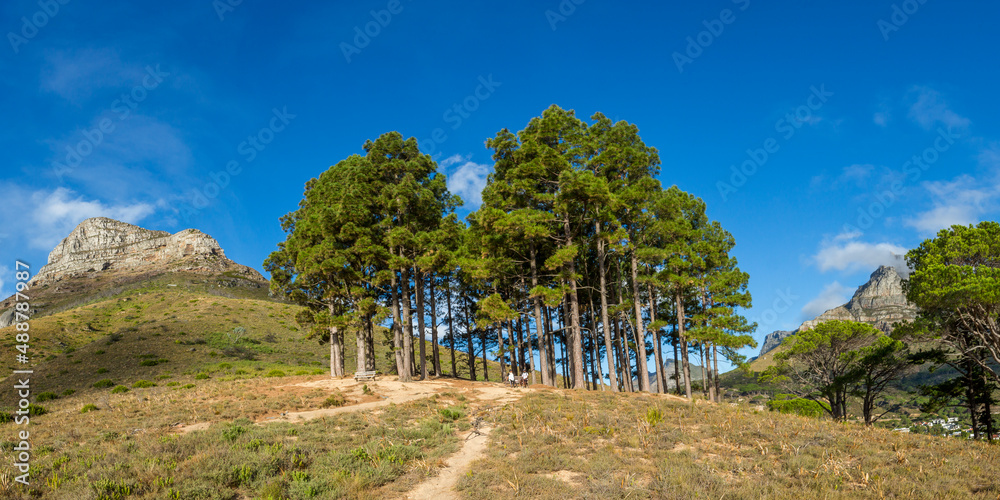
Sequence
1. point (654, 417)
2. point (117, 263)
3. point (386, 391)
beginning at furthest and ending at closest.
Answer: point (117, 263), point (386, 391), point (654, 417)

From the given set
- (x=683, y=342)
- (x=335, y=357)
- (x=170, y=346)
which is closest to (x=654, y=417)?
(x=683, y=342)

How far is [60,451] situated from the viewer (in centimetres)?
1112

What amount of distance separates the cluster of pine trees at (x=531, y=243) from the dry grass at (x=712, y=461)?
9662 millimetres

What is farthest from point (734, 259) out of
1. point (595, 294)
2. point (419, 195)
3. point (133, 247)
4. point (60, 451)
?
point (133, 247)

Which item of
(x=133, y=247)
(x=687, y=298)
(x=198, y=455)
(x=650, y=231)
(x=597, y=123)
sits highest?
(x=133, y=247)

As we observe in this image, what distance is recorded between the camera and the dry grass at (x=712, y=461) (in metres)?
8.25

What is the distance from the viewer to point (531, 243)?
25359 mm

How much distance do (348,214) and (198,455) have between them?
53.4ft

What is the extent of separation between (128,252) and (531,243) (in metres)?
162

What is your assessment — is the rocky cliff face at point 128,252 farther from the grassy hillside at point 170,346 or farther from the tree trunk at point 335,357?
the tree trunk at point 335,357

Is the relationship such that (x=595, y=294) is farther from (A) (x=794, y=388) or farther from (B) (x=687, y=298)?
(A) (x=794, y=388)

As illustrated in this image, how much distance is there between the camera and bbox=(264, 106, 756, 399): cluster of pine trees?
23672 millimetres

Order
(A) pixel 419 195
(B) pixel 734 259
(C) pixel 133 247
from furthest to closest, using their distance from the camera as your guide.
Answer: (C) pixel 133 247 → (B) pixel 734 259 → (A) pixel 419 195

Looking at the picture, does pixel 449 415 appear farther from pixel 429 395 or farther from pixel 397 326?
pixel 397 326
